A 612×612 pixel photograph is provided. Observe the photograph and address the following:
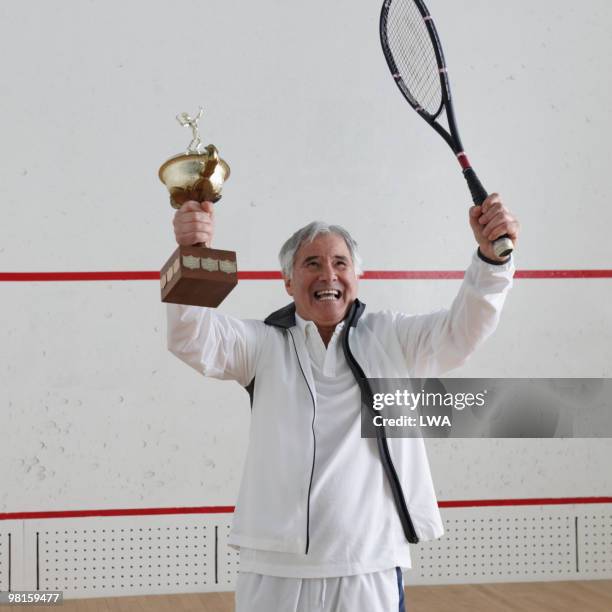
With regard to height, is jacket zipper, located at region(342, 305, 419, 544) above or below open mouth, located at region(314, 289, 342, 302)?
below

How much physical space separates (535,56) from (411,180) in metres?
0.74

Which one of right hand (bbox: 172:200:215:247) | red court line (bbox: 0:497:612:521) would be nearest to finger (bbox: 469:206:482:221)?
right hand (bbox: 172:200:215:247)

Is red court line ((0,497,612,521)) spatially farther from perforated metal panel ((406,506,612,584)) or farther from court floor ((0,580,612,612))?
court floor ((0,580,612,612))

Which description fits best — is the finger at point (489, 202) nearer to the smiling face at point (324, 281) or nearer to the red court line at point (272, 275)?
the smiling face at point (324, 281)

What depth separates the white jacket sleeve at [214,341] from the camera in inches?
67.0

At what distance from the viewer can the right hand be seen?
165 cm

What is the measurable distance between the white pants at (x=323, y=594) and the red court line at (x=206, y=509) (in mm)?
2002

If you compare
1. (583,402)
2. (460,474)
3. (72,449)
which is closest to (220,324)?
(72,449)

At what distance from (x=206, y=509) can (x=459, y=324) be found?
84.4 inches

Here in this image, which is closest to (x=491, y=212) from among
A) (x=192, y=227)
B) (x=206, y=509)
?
(x=192, y=227)

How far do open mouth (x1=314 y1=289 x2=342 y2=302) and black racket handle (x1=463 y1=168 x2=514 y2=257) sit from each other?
0.36 meters

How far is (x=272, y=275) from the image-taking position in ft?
12.1

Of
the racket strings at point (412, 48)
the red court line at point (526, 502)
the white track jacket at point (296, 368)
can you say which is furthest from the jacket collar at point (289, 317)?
the red court line at point (526, 502)

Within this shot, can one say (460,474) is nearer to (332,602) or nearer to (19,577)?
(19,577)
